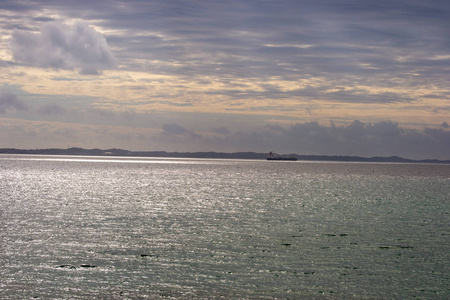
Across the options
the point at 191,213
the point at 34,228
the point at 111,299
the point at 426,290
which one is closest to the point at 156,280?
the point at 111,299

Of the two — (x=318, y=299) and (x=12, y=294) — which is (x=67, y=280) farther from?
(x=318, y=299)

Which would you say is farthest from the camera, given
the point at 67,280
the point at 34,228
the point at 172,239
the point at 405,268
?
the point at 34,228

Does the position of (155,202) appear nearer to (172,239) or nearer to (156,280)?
(172,239)

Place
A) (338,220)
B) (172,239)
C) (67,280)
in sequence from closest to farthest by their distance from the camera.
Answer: (67,280) < (172,239) < (338,220)

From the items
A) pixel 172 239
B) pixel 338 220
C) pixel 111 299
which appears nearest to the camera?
pixel 111 299

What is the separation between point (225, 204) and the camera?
70875 mm

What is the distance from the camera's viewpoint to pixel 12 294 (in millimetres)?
23750

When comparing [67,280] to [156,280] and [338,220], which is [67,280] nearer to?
[156,280]

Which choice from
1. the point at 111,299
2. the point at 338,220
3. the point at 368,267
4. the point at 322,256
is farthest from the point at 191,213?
the point at 111,299

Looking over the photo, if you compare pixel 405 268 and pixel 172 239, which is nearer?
pixel 405 268

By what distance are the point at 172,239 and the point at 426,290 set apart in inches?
823

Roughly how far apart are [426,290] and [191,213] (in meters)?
36.3

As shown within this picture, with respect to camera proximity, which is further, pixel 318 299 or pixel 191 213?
pixel 191 213

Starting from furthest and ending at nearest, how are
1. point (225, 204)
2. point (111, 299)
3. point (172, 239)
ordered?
point (225, 204) → point (172, 239) → point (111, 299)
